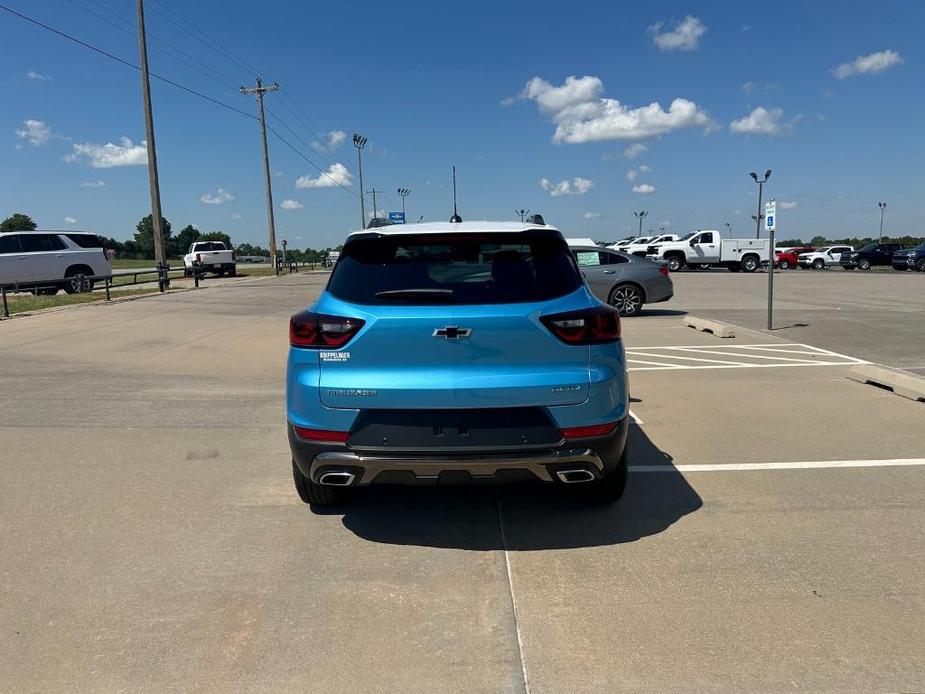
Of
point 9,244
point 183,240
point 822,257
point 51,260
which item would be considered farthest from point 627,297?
point 183,240

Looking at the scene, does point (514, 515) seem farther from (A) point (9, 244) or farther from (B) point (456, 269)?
(A) point (9, 244)

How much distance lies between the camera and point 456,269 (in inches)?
153

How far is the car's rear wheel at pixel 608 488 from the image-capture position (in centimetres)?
420

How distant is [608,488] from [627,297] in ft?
40.8

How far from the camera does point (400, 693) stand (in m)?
2.63

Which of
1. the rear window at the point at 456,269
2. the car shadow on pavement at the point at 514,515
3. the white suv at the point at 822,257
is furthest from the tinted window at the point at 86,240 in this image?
the white suv at the point at 822,257

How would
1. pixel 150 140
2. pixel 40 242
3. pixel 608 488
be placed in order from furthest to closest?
pixel 150 140 < pixel 40 242 < pixel 608 488

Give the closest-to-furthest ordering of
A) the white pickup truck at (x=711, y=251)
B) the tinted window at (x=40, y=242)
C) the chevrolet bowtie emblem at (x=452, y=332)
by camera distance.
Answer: the chevrolet bowtie emblem at (x=452, y=332) → the tinted window at (x=40, y=242) → the white pickup truck at (x=711, y=251)

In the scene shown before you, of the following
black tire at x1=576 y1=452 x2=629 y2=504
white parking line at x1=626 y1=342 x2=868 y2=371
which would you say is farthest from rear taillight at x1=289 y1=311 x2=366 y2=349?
white parking line at x1=626 y1=342 x2=868 y2=371

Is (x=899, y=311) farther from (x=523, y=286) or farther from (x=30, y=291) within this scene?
(x=30, y=291)

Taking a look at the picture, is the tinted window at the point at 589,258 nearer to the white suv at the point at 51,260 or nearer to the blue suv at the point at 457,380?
the blue suv at the point at 457,380

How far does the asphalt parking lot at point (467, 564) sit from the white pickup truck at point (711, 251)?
3549 centimetres

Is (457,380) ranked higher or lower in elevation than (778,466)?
higher

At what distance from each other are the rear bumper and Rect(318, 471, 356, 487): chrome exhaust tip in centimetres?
1
